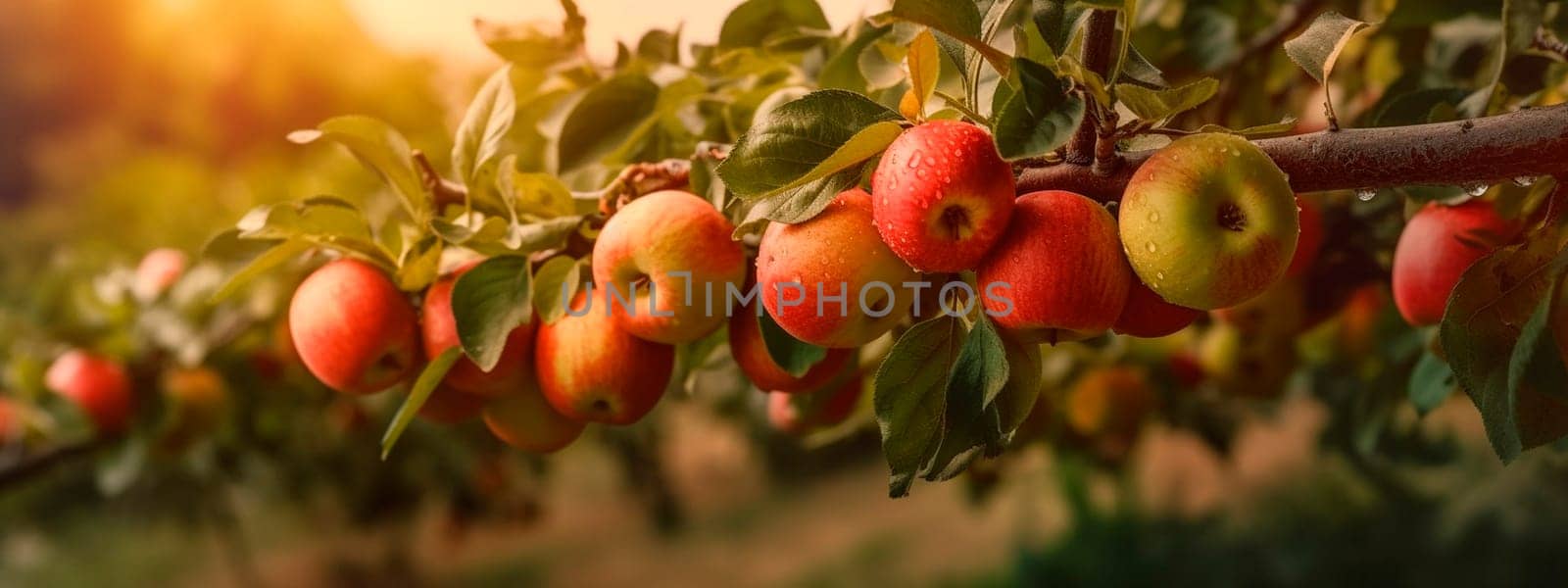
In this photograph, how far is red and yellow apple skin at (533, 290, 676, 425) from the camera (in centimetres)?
60

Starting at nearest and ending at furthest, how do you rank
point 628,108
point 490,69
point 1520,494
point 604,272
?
point 604,272
point 628,108
point 1520,494
point 490,69

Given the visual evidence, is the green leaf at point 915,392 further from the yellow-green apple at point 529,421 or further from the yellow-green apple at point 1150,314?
the yellow-green apple at point 529,421

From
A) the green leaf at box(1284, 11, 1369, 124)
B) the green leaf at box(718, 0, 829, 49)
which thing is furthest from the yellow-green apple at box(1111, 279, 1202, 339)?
the green leaf at box(718, 0, 829, 49)

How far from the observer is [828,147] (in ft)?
1.61

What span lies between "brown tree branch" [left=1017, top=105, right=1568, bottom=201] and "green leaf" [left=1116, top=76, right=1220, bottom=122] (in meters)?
0.07

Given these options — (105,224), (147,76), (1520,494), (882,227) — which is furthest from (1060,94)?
(147,76)

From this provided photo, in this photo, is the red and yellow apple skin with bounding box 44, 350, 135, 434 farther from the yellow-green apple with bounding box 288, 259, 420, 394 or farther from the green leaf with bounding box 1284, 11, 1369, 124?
the green leaf with bounding box 1284, 11, 1369, 124

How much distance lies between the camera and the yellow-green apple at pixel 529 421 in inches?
26.5

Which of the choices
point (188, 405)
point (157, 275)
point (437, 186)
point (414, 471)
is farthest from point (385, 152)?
point (414, 471)

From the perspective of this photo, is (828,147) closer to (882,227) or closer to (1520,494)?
(882,227)

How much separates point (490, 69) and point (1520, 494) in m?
2.26

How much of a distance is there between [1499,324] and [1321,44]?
158 mm

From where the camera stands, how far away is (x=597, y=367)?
1.97ft

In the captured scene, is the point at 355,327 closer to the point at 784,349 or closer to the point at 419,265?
the point at 419,265
